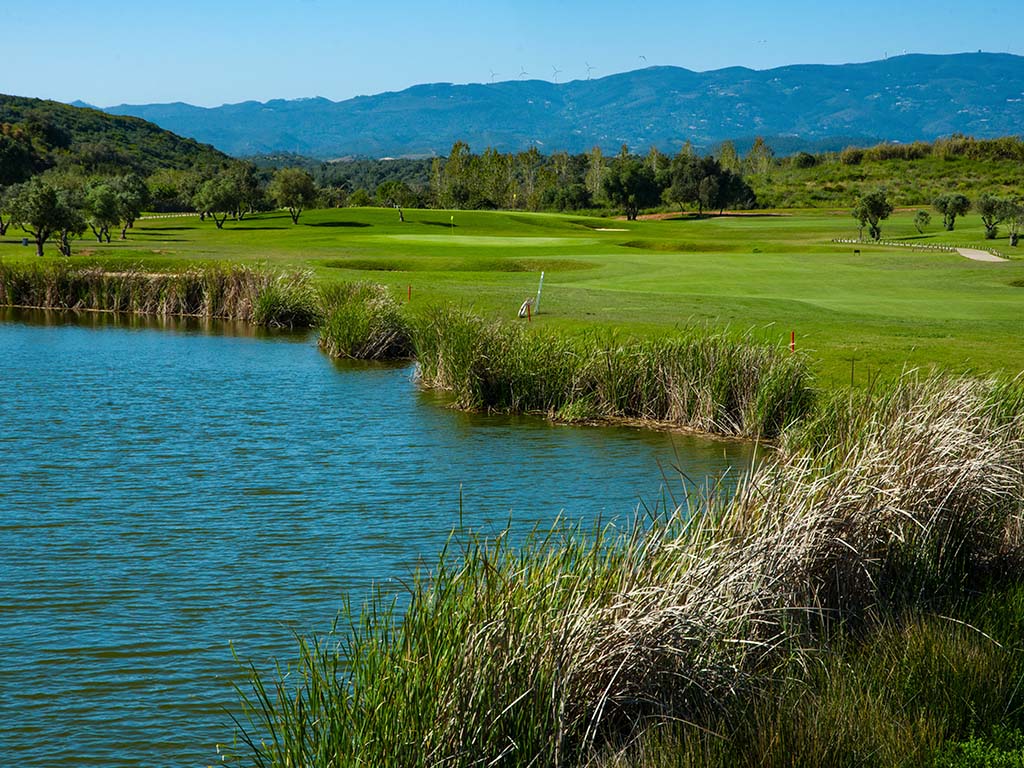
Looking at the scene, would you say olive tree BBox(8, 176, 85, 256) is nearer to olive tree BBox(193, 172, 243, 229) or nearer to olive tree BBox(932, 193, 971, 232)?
olive tree BBox(193, 172, 243, 229)

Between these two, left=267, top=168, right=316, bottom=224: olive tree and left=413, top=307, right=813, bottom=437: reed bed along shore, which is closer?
left=413, top=307, right=813, bottom=437: reed bed along shore

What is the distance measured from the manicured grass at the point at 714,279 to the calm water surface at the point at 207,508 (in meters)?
5.14

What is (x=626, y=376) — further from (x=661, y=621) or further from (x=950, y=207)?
(x=950, y=207)

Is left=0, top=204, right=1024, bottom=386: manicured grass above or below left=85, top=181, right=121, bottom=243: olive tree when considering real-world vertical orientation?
below

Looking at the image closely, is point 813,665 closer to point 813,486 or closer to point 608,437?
point 813,486

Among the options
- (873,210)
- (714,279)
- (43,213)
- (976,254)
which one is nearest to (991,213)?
(873,210)

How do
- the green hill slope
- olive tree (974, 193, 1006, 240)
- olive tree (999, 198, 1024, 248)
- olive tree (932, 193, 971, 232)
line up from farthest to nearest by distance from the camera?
the green hill slope, olive tree (932, 193, 971, 232), olive tree (974, 193, 1006, 240), olive tree (999, 198, 1024, 248)

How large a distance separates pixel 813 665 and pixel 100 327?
104ft

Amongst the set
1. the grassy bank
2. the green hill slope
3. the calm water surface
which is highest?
the green hill slope

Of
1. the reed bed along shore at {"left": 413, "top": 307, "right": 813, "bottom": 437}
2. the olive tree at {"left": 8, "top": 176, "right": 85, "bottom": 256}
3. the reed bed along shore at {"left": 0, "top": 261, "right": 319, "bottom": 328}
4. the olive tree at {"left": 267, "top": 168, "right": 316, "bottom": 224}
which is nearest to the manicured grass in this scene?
the reed bed along shore at {"left": 413, "top": 307, "right": 813, "bottom": 437}

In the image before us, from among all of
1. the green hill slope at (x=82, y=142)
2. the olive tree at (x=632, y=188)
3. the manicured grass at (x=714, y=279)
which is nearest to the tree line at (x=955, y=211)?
the manicured grass at (x=714, y=279)

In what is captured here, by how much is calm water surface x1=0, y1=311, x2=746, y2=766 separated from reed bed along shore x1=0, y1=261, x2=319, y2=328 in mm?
7733

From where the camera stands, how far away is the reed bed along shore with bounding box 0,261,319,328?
36.6m

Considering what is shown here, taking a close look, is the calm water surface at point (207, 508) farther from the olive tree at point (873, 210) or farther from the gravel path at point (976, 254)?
the olive tree at point (873, 210)
